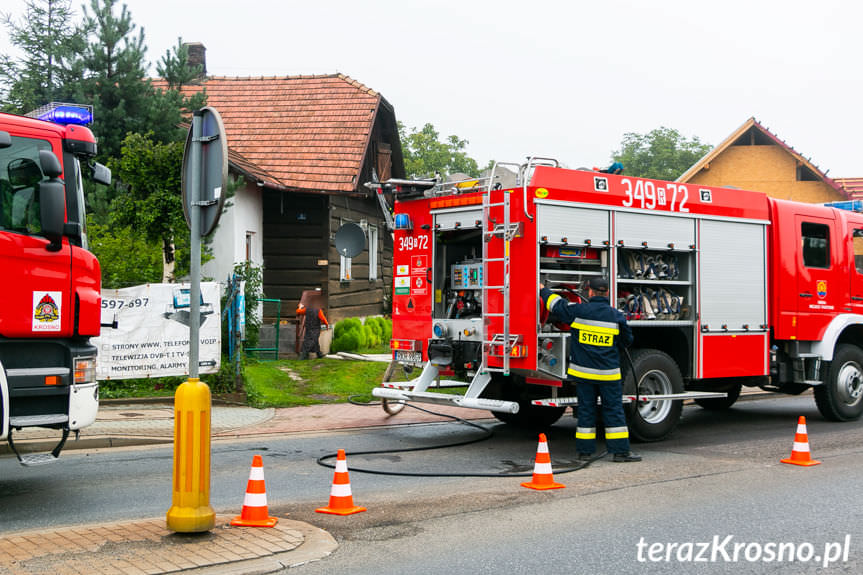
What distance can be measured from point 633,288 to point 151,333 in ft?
23.3

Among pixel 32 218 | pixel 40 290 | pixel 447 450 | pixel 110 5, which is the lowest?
pixel 447 450

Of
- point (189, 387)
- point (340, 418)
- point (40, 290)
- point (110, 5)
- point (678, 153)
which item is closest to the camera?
point (189, 387)

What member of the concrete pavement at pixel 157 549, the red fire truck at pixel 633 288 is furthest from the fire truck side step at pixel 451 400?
the concrete pavement at pixel 157 549

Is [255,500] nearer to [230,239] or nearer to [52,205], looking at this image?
[52,205]

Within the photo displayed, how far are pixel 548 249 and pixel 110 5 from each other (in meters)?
11.9

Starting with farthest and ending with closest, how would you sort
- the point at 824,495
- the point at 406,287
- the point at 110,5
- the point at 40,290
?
the point at 110,5, the point at 406,287, the point at 824,495, the point at 40,290

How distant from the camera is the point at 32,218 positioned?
6.87 meters

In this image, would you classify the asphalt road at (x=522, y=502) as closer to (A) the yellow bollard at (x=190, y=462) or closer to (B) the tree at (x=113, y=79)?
(A) the yellow bollard at (x=190, y=462)

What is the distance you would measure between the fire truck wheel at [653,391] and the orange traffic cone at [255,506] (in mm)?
5033

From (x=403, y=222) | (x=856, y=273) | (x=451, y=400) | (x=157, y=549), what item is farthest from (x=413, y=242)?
(x=856, y=273)

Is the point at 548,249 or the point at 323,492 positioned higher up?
the point at 548,249

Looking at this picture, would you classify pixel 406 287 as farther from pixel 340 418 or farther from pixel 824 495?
pixel 824 495

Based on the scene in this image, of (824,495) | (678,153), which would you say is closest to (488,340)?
(824,495)

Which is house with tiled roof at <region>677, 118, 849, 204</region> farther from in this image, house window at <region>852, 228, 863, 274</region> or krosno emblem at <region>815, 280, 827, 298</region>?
krosno emblem at <region>815, 280, 827, 298</region>
